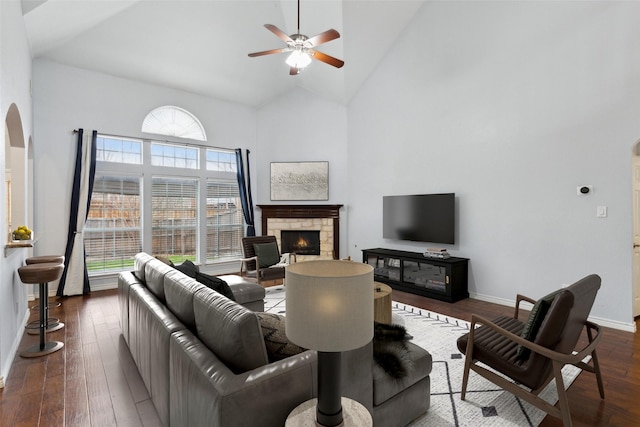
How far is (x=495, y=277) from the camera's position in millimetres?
4555

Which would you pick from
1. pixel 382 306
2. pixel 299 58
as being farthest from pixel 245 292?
pixel 299 58

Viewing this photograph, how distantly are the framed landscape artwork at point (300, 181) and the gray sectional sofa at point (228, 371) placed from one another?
474 centimetres

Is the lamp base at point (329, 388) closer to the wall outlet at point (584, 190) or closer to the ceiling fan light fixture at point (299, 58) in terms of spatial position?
the ceiling fan light fixture at point (299, 58)

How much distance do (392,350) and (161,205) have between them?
5529 millimetres

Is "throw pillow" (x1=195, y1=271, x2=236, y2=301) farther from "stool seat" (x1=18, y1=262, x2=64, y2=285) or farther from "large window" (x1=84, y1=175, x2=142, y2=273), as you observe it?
"large window" (x1=84, y1=175, x2=142, y2=273)

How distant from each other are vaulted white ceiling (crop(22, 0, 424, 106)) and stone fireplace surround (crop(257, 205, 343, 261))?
2514 millimetres

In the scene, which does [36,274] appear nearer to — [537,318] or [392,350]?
[392,350]

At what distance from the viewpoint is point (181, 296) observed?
2.03 meters

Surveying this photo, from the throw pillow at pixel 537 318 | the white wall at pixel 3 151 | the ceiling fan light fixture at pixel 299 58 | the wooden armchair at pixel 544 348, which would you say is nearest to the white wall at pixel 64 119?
the white wall at pixel 3 151

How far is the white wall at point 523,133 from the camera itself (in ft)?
11.5

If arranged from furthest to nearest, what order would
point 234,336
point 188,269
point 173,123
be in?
point 173,123
point 188,269
point 234,336

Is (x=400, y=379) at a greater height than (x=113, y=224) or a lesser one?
lesser

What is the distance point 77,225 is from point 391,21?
6090 millimetres

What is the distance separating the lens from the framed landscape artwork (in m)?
7.00
